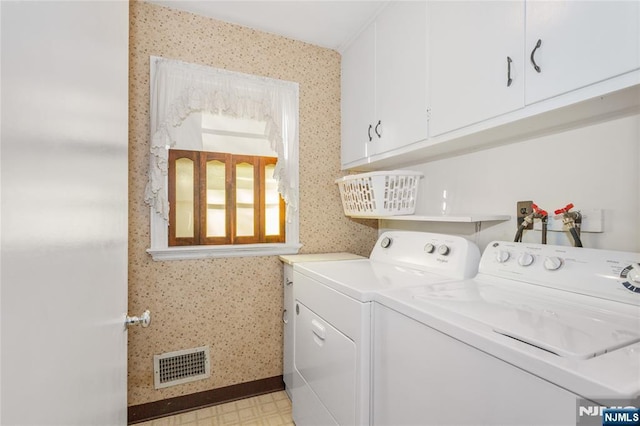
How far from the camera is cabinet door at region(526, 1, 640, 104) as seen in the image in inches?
32.2

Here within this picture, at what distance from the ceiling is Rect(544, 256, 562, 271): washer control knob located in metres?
1.70

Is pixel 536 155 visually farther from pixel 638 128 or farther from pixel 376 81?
pixel 376 81

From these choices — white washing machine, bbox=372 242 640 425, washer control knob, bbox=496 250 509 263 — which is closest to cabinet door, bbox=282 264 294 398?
white washing machine, bbox=372 242 640 425

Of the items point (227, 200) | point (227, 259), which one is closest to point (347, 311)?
point (227, 259)

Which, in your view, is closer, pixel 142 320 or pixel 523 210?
pixel 142 320

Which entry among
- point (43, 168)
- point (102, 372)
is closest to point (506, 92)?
point (43, 168)

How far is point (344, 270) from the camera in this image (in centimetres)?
160

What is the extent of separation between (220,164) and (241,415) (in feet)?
5.52

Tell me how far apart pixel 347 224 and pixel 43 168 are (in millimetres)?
2160

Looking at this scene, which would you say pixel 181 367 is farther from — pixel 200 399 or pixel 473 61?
pixel 473 61

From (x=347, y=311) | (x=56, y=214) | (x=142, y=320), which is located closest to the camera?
(x=56, y=214)

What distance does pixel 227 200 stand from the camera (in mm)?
2115

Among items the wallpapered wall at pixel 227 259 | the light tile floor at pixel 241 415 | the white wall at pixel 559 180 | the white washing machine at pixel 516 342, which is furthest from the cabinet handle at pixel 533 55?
the light tile floor at pixel 241 415

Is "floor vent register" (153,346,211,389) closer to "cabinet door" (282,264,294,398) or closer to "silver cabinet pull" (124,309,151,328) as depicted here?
"cabinet door" (282,264,294,398)
